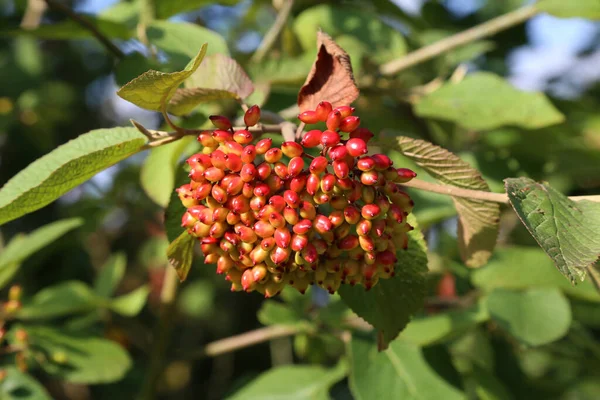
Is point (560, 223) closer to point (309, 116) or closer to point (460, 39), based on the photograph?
point (309, 116)

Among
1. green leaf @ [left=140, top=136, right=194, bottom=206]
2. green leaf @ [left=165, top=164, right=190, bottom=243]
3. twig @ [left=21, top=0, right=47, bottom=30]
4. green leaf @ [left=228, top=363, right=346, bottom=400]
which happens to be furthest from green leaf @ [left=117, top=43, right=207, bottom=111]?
twig @ [left=21, top=0, right=47, bottom=30]

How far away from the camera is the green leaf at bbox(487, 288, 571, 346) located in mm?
1503

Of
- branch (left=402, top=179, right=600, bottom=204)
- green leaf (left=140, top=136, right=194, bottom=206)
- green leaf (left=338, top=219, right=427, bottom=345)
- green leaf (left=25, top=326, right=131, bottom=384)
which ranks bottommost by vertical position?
green leaf (left=25, top=326, right=131, bottom=384)

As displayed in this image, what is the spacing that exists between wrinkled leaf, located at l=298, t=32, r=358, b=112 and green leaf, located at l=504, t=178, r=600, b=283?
0.95 feet

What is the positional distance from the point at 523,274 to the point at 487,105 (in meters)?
0.51

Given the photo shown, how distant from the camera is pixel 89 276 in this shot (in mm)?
2623

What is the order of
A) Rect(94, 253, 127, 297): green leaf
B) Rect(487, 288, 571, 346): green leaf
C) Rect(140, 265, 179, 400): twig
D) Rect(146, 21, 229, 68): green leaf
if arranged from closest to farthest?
1. Rect(146, 21, 229, 68): green leaf
2. Rect(487, 288, 571, 346): green leaf
3. Rect(140, 265, 179, 400): twig
4. Rect(94, 253, 127, 297): green leaf


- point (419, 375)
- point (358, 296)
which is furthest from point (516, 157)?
point (358, 296)

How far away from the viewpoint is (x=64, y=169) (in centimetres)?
95

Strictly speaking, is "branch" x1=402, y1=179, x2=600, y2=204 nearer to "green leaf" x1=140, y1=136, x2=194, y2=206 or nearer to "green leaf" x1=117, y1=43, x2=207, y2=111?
"green leaf" x1=117, y1=43, x2=207, y2=111

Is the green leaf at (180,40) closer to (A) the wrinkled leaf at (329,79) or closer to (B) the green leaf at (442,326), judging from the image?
(A) the wrinkled leaf at (329,79)

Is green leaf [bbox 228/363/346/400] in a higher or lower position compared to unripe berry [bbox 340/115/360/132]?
lower

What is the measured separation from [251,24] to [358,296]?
6.72 ft

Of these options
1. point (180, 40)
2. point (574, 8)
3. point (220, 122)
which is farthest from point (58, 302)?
point (574, 8)
